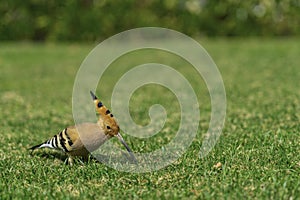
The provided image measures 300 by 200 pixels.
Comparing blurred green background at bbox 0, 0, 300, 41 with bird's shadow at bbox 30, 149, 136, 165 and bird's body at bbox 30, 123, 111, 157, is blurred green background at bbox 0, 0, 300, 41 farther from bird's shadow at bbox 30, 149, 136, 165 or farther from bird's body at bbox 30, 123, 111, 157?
bird's body at bbox 30, 123, 111, 157

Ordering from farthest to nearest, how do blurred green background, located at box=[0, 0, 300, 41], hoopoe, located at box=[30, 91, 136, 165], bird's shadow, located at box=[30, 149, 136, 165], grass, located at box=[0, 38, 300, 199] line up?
blurred green background, located at box=[0, 0, 300, 41]
bird's shadow, located at box=[30, 149, 136, 165]
hoopoe, located at box=[30, 91, 136, 165]
grass, located at box=[0, 38, 300, 199]

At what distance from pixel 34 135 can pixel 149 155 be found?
186 centimetres

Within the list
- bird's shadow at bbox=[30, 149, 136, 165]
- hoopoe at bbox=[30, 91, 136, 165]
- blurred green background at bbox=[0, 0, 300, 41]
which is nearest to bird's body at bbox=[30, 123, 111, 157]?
hoopoe at bbox=[30, 91, 136, 165]

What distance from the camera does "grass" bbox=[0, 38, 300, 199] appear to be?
360cm

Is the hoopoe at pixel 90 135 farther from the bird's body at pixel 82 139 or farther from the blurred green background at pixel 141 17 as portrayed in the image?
the blurred green background at pixel 141 17

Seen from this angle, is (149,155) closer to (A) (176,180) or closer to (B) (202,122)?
(A) (176,180)

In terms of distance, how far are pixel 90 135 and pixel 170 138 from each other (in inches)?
60.5

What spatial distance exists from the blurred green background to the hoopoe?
15.1m

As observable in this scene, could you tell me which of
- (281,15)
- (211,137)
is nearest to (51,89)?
(211,137)

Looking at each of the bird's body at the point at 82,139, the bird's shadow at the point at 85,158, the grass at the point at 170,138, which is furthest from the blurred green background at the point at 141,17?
the bird's body at the point at 82,139

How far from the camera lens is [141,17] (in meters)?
19.1

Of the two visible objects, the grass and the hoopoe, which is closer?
the grass

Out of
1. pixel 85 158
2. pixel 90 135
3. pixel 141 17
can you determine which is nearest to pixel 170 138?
pixel 85 158

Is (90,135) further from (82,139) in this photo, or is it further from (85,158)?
(85,158)
